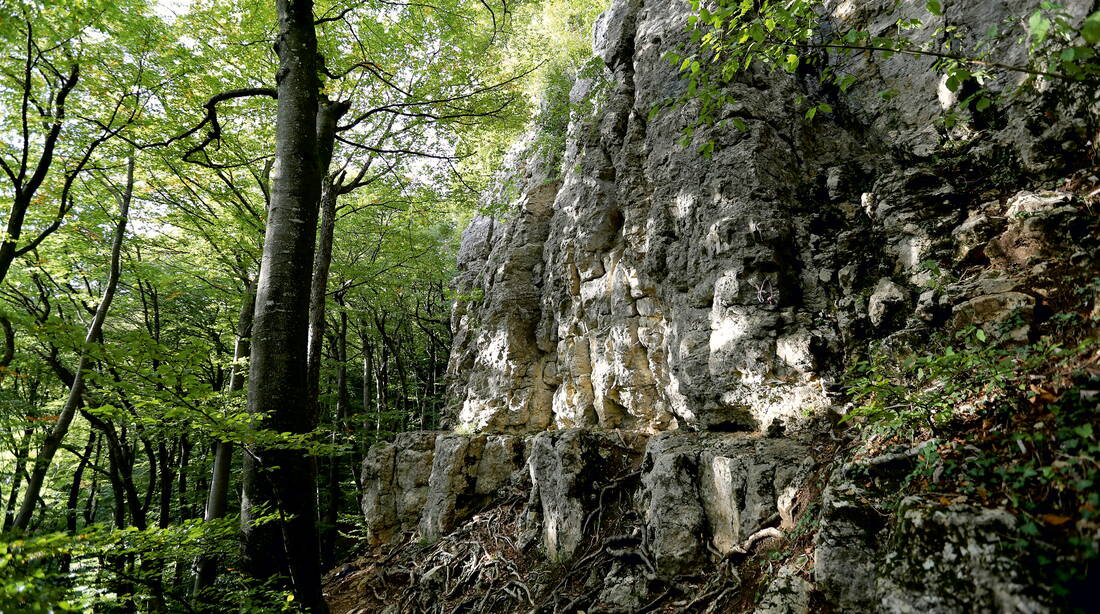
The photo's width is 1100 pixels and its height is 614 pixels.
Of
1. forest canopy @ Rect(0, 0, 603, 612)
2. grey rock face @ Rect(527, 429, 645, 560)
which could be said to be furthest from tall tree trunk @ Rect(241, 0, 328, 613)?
grey rock face @ Rect(527, 429, 645, 560)

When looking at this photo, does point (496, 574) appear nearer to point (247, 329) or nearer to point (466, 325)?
point (466, 325)

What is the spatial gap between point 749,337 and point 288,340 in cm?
472

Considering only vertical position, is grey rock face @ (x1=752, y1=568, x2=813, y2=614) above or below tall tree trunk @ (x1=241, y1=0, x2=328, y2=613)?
below

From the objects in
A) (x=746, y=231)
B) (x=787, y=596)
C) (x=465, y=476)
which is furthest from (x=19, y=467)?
(x=746, y=231)

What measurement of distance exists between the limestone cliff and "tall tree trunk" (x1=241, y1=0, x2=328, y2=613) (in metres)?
3.20

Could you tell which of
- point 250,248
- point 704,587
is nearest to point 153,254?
point 250,248

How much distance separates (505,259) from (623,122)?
13.2ft

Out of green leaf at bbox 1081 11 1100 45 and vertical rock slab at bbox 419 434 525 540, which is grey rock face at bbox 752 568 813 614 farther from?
vertical rock slab at bbox 419 434 525 540

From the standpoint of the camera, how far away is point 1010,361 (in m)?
2.69

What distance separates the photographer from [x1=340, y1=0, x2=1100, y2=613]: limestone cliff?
3.11m

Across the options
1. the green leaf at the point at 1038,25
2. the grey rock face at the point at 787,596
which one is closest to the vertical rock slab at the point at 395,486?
the grey rock face at the point at 787,596

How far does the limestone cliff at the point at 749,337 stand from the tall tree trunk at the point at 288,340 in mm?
3199

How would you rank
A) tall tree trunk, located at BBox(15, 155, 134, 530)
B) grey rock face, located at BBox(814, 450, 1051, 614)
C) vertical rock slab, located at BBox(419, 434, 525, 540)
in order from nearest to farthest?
grey rock face, located at BBox(814, 450, 1051, 614)
tall tree trunk, located at BBox(15, 155, 134, 530)
vertical rock slab, located at BBox(419, 434, 525, 540)

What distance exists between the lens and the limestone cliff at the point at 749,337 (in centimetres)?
311
